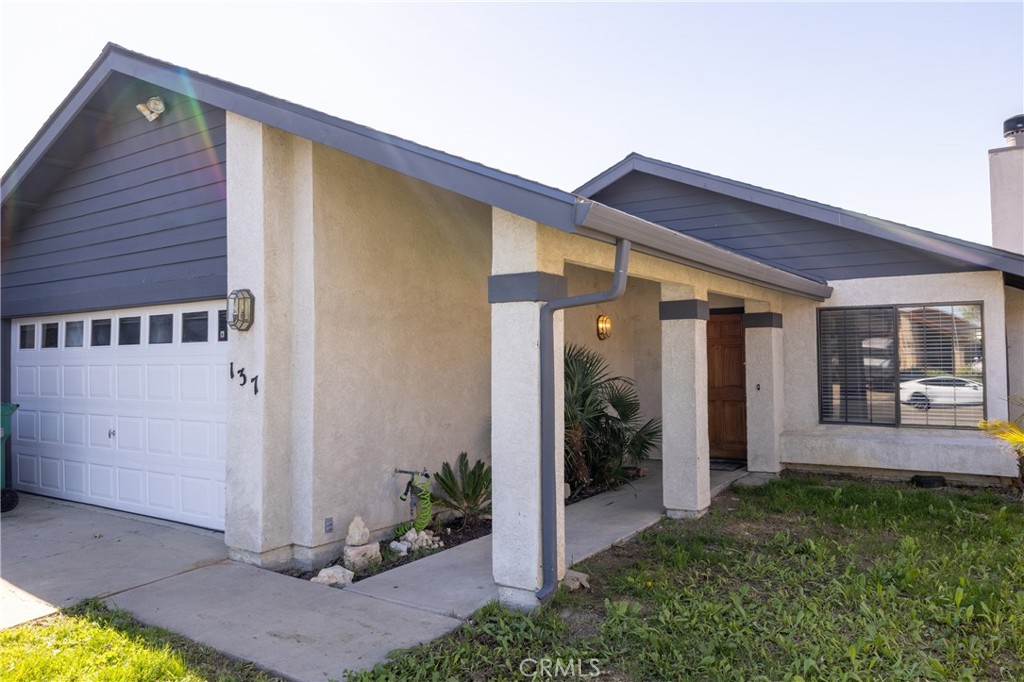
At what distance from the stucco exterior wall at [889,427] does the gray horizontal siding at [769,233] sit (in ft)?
0.75

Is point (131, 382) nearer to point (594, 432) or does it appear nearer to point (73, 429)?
point (73, 429)

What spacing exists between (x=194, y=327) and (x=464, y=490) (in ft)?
10.4

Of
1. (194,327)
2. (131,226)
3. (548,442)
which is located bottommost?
(548,442)

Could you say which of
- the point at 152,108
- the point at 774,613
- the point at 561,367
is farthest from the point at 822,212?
the point at 152,108

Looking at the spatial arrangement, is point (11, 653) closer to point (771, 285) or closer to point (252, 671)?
point (252, 671)

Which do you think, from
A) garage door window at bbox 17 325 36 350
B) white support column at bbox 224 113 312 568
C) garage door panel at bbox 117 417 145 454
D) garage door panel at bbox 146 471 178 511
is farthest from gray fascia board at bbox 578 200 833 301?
garage door window at bbox 17 325 36 350

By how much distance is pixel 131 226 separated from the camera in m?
7.38

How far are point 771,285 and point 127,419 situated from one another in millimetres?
7399

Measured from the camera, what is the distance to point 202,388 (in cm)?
668

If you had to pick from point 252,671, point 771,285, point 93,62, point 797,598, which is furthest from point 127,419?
point 771,285

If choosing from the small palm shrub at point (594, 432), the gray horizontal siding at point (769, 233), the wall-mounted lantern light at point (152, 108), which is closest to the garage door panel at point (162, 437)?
the wall-mounted lantern light at point (152, 108)

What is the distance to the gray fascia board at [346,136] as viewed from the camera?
417cm

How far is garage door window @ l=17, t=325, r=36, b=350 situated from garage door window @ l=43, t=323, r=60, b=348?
31 centimetres

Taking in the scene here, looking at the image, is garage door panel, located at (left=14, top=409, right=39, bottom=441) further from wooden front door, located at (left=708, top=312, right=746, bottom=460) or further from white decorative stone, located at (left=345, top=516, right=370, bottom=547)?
wooden front door, located at (left=708, top=312, right=746, bottom=460)
